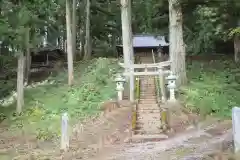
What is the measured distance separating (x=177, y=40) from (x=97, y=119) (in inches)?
220

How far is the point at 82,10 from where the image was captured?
40844 millimetres

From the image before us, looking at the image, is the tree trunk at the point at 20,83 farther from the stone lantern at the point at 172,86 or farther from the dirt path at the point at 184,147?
the dirt path at the point at 184,147

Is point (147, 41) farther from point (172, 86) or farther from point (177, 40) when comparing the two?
point (172, 86)

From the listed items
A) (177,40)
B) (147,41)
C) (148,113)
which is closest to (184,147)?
(148,113)

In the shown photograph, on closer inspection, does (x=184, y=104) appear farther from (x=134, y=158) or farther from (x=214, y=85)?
(x=134, y=158)

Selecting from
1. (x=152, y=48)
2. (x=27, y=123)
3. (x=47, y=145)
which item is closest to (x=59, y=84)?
(x=27, y=123)

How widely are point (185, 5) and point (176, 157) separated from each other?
52.9 feet

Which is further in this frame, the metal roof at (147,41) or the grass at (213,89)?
the metal roof at (147,41)

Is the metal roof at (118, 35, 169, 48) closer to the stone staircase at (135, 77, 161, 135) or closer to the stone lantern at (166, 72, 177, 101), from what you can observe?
the stone staircase at (135, 77, 161, 135)

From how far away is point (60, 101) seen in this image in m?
20.9

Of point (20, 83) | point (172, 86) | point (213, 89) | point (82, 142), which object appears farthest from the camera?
point (20, 83)

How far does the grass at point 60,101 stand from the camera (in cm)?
1753

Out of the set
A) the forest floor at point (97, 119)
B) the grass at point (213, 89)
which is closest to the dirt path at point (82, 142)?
the forest floor at point (97, 119)

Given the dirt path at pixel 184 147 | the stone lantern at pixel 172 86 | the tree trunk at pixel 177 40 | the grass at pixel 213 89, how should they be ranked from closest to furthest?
the dirt path at pixel 184 147 → the grass at pixel 213 89 → the stone lantern at pixel 172 86 → the tree trunk at pixel 177 40
